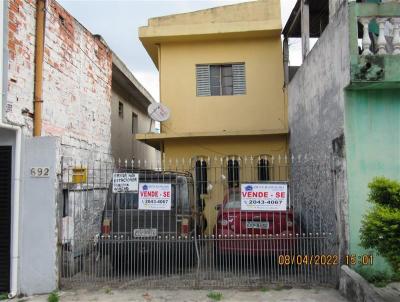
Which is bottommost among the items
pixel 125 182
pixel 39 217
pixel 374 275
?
pixel 374 275

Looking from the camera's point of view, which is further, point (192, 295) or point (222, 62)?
point (222, 62)

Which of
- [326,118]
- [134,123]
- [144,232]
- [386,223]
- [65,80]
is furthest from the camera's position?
[134,123]

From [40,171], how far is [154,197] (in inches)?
72.7

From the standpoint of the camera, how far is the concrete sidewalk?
21.6 feet

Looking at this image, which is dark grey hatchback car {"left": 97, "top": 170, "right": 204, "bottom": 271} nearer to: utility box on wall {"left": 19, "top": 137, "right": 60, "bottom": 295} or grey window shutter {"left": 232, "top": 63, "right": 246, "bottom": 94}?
utility box on wall {"left": 19, "top": 137, "right": 60, "bottom": 295}

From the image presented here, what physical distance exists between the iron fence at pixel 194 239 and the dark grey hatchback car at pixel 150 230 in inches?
0.7

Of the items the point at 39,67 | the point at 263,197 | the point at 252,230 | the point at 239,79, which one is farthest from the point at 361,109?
the point at 239,79

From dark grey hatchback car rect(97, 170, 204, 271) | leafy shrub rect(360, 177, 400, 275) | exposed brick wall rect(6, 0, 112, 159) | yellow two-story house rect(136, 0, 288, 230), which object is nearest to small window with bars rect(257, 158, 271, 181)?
yellow two-story house rect(136, 0, 288, 230)

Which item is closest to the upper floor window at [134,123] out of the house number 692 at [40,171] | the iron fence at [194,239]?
the iron fence at [194,239]

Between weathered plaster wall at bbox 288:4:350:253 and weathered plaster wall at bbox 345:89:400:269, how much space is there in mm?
144

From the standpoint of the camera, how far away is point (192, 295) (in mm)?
6816

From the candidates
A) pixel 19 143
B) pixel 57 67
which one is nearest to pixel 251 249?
pixel 19 143

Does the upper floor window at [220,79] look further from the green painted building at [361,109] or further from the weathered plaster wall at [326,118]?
the green painted building at [361,109]
